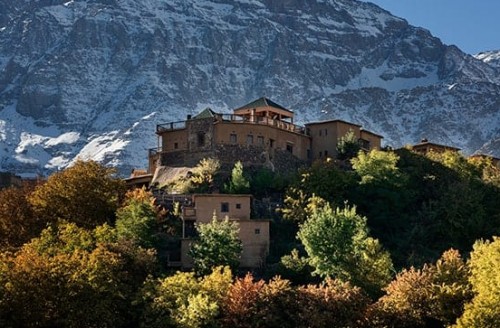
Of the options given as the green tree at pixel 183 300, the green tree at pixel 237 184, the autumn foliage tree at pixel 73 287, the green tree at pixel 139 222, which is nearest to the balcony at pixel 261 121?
the green tree at pixel 237 184

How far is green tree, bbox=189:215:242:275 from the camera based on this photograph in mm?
78500

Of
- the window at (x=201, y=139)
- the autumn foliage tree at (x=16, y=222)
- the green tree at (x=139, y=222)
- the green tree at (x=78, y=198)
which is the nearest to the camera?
the green tree at (x=139, y=222)

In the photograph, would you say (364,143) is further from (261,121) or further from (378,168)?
(378,168)

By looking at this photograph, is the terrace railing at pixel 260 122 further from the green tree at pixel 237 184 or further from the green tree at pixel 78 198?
the green tree at pixel 78 198

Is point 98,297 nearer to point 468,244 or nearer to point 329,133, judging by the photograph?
point 468,244

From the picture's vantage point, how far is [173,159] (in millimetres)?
104125

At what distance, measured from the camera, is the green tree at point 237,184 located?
93.1m

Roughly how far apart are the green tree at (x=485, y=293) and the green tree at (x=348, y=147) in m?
34.9

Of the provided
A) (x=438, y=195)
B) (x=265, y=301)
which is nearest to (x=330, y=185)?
(x=438, y=195)

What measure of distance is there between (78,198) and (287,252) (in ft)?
57.8

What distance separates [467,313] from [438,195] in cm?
2992

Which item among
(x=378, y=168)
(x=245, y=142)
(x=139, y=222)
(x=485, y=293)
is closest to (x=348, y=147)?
(x=245, y=142)

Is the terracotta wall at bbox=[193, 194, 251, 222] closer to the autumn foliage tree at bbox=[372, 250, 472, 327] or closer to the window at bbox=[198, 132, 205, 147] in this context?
the window at bbox=[198, 132, 205, 147]

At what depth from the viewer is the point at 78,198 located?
3445 inches
